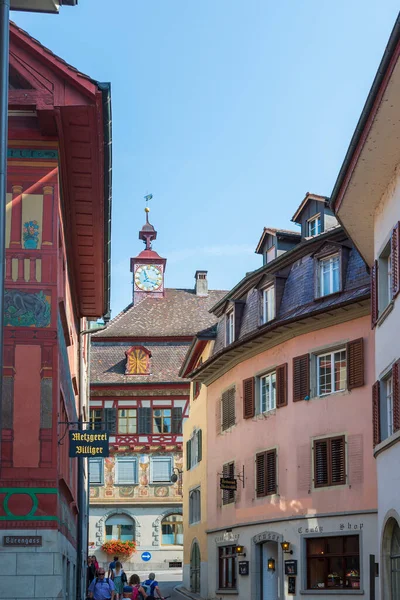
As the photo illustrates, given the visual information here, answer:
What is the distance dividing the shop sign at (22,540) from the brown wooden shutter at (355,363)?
1287 centimetres

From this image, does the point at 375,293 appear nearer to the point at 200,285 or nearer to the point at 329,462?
the point at 329,462

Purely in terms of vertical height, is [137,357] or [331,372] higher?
[137,357]

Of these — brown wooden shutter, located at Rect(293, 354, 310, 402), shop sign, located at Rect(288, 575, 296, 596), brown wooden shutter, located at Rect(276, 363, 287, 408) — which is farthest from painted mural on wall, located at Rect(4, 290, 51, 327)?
shop sign, located at Rect(288, 575, 296, 596)

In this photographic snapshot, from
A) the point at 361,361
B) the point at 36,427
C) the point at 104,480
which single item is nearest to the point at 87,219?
the point at 36,427

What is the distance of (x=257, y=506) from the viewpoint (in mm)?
34969

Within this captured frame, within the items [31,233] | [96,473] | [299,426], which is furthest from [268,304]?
[96,473]

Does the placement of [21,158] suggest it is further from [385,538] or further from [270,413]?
[270,413]

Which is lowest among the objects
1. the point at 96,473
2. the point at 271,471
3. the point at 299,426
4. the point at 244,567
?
the point at 244,567

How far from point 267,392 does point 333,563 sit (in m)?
6.79

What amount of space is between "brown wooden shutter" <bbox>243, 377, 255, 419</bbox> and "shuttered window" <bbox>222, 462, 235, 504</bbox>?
2277 millimetres

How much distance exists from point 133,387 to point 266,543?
29.4 m

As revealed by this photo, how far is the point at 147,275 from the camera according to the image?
74.6 m

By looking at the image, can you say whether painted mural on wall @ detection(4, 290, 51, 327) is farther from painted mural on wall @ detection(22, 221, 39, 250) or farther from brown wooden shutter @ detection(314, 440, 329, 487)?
brown wooden shutter @ detection(314, 440, 329, 487)

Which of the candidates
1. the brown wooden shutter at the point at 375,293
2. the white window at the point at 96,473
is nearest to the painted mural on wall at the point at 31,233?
the brown wooden shutter at the point at 375,293
